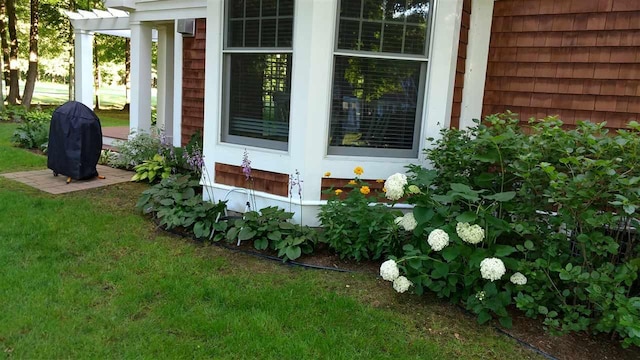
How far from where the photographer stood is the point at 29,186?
5613 millimetres

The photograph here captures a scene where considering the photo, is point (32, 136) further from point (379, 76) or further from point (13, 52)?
point (13, 52)

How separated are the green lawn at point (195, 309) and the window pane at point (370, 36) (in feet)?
6.26

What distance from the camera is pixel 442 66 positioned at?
12.7 ft

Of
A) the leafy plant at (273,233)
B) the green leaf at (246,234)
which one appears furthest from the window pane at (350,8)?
the green leaf at (246,234)

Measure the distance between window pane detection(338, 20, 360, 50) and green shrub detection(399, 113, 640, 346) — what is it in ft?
4.31

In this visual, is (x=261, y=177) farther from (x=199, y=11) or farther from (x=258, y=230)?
(x=199, y=11)

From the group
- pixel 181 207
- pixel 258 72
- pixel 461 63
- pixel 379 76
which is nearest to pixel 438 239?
pixel 379 76

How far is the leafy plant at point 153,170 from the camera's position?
605cm

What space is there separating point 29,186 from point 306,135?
12.8 ft

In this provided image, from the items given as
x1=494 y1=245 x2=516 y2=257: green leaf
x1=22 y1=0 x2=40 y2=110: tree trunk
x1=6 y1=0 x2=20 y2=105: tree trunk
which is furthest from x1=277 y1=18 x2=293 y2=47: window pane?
x1=6 y1=0 x2=20 y2=105: tree trunk

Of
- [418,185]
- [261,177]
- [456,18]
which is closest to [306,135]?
[261,177]

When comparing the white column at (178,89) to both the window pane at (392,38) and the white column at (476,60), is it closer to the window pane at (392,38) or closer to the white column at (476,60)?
the window pane at (392,38)

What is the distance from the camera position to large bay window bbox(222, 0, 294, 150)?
402 centimetres

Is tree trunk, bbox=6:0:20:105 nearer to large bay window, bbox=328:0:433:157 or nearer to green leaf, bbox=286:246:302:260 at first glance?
large bay window, bbox=328:0:433:157
